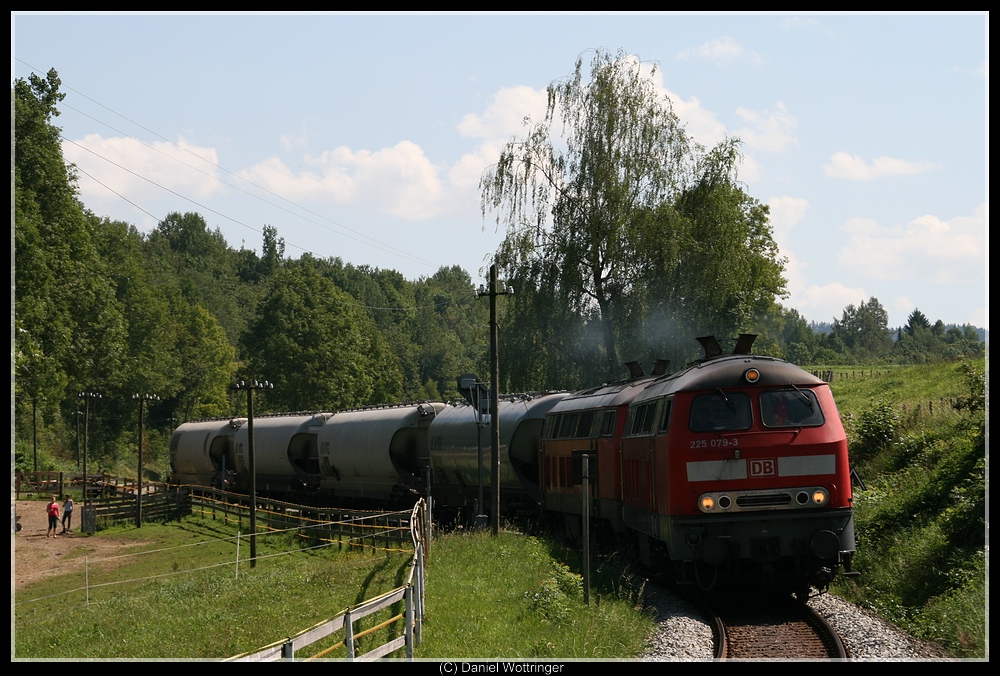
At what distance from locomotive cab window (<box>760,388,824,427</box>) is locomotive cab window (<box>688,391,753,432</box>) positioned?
263 mm

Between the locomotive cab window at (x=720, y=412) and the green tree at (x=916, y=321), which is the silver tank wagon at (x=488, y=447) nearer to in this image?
the locomotive cab window at (x=720, y=412)

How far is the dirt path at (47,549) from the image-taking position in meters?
36.5

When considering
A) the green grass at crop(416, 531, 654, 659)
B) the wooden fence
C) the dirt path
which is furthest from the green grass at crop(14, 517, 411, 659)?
the wooden fence

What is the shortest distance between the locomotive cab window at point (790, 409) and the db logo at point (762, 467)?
0.56m

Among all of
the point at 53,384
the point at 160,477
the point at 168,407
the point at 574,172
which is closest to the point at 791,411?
the point at 574,172

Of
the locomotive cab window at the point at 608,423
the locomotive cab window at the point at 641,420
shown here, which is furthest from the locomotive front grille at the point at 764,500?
the locomotive cab window at the point at 608,423

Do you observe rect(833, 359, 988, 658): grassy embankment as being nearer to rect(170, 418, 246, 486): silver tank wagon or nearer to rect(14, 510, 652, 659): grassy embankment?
rect(14, 510, 652, 659): grassy embankment

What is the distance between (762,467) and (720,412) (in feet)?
3.34

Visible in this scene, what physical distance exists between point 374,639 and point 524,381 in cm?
2446

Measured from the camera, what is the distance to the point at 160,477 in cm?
8631

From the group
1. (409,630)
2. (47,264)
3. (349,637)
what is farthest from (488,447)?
(47,264)

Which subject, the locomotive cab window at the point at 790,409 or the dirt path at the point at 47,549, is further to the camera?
the dirt path at the point at 47,549

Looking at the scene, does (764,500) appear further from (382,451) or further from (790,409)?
(382,451)

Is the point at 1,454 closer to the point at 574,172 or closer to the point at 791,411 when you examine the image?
the point at 791,411
